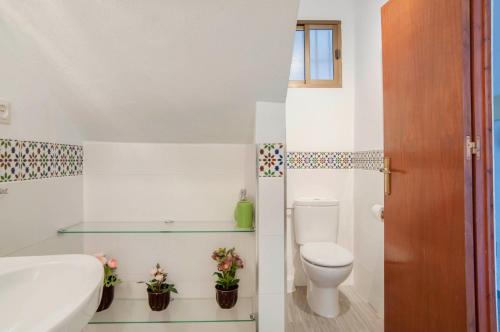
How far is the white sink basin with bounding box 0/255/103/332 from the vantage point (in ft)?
2.22

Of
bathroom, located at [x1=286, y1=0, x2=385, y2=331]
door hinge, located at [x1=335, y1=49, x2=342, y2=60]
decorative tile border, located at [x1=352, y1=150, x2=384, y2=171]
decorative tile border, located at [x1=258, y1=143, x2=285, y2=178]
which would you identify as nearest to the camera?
decorative tile border, located at [x1=258, y1=143, x2=285, y2=178]

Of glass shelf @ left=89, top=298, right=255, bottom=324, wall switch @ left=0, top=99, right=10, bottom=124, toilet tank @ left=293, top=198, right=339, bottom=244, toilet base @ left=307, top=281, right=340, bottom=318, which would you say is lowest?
toilet base @ left=307, top=281, right=340, bottom=318

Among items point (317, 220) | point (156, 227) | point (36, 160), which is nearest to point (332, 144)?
point (317, 220)

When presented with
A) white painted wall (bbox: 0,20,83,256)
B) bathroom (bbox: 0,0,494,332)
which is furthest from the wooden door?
white painted wall (bbox: 0,20,83,256)

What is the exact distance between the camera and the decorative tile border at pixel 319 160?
240 cm

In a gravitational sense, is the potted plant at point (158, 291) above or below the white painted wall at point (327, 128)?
below

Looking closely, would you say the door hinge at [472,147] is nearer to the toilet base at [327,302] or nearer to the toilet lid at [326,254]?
the toilet lid at [326,254]

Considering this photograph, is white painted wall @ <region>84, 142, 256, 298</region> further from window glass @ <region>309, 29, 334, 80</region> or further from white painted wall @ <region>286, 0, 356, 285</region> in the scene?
window glass @ <region>309, 29, 334, 80</region>

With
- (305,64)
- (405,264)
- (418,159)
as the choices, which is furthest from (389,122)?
(305,64)

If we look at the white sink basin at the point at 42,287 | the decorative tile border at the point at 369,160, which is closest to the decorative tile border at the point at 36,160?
the white sink basin at the point at 42,287

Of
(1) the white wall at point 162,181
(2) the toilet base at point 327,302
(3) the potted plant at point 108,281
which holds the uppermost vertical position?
(1) the white wall at point 162,181

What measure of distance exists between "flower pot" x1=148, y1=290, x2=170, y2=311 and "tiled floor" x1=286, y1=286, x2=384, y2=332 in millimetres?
780

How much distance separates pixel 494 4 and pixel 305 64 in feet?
4.74

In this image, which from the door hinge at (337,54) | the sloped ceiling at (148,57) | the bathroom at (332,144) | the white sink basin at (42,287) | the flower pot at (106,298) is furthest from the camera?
the door hinge at (337,54)
